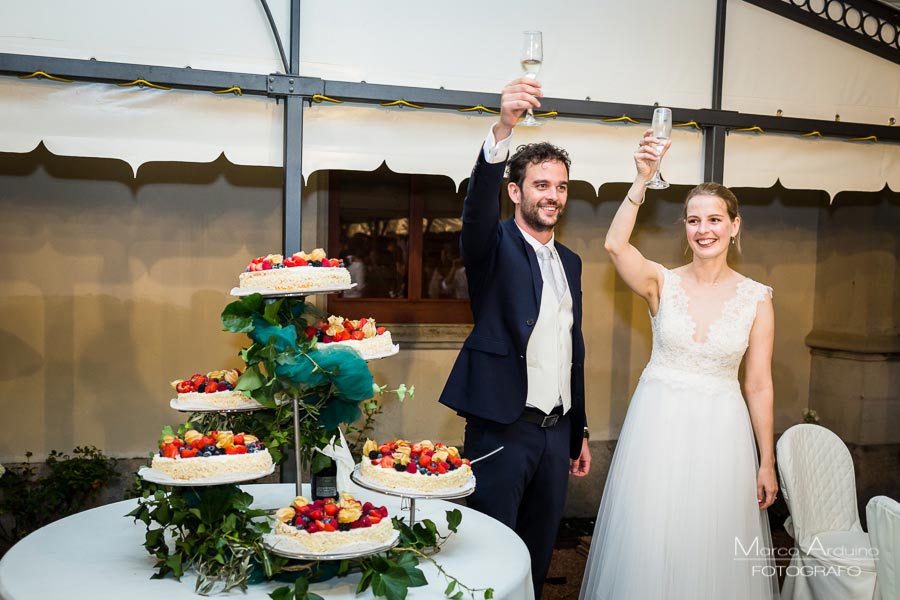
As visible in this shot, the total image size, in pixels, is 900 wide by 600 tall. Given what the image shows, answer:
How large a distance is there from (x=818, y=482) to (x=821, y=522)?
0.17 m

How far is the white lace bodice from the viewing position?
10.9 feet

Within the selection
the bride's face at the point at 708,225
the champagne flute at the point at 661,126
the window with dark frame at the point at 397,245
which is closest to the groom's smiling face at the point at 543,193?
Result: the champagne flute at the point at 661,126

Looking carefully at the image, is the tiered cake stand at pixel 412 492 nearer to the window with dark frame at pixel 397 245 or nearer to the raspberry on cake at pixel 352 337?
the raspberry on cake at pixel 352 337

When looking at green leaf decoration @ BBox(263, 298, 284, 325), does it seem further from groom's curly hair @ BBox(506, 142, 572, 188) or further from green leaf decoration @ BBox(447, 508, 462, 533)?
groom's curly hair @ BBox(506, 142, 572, 188)

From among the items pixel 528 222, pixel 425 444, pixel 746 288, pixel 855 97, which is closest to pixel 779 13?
pixel 855 97

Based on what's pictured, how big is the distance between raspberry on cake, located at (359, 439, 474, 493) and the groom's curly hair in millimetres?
1176

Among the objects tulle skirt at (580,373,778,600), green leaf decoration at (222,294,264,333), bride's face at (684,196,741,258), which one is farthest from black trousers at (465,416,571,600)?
green leaf decoration at (222,294,264,333)

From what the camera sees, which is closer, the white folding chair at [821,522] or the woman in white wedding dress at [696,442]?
the woman in white wedding dress at [696,442]

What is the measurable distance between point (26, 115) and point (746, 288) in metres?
3.07

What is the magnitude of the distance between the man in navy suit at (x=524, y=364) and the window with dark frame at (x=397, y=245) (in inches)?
102

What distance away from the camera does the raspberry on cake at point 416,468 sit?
2457mm

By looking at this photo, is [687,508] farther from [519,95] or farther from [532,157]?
[519,95]

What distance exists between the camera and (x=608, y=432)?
6.28 meters

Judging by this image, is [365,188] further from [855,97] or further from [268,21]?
[855,97]
